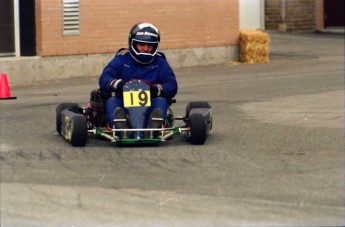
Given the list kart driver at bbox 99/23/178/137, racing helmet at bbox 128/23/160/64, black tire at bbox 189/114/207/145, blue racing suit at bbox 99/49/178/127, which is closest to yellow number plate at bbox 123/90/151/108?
kart driver at bbox 99/23/178/137

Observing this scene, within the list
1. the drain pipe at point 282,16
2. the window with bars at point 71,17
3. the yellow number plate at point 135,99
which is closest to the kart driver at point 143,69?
the yellow number plate at point 135,99

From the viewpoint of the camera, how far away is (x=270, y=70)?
2241 cm

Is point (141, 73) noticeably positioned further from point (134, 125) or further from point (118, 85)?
point (134, 125)

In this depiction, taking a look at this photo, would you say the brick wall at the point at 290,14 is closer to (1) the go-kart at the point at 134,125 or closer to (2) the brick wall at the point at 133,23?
(2) the brick wall at the point at 133,23

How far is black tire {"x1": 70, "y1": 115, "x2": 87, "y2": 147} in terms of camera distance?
1120 cm

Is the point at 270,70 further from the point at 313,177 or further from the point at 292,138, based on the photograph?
the point at 313,177

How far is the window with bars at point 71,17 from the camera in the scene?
2112 cm

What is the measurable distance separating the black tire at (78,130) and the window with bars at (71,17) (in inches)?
396

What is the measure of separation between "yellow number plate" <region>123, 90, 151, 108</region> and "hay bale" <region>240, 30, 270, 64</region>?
12.6m

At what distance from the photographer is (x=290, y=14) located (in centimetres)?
3148

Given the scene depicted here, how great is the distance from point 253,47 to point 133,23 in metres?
3.21

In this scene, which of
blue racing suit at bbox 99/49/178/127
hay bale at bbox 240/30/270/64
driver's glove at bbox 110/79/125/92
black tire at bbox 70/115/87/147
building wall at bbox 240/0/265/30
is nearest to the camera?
black tire at bbox 70/115/87/147

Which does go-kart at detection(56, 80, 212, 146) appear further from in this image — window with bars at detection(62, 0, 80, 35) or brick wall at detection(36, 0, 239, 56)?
window with bars at detection(62, 0, 80, 35)

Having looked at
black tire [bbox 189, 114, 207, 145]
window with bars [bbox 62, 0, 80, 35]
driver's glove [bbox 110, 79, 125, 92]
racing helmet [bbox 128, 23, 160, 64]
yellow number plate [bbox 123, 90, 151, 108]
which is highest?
window with bars [bbox 62, 0, 80, 35]
